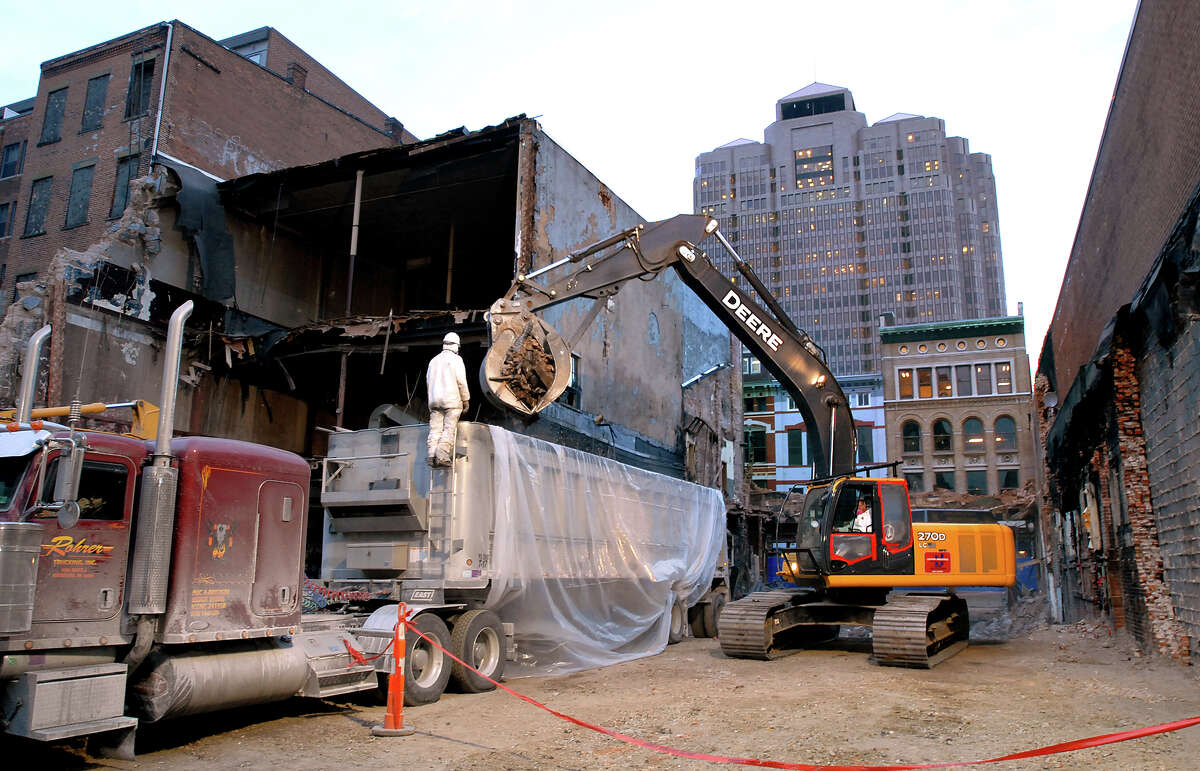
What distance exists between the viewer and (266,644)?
26.2 ft

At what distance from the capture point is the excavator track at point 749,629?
1293cm

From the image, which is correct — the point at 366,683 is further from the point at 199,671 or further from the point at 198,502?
the point at 198,502

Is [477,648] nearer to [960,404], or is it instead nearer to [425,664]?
[425,664]

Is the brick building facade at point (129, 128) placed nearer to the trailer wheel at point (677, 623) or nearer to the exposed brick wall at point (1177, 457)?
the trailer wheel at point (677, 623)

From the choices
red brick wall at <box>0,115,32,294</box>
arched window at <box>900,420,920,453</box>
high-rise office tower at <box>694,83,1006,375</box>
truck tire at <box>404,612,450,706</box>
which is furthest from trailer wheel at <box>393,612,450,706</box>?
high-rise office tower at <box>694,83,1006,375</box>

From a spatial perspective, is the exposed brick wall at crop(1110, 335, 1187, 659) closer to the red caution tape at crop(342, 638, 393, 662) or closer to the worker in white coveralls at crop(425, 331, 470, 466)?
the worker in white coveralls at crop(425, 331, 470, 466)

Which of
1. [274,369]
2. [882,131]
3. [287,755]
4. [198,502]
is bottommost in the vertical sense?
[287,755]

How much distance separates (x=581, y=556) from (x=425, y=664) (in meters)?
3.61

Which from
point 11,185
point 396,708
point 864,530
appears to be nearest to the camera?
point 396,708

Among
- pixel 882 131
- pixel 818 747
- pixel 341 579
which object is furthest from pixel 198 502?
pixel 882 131

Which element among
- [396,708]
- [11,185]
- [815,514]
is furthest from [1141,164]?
[11,185]

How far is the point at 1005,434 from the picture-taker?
5184 cm

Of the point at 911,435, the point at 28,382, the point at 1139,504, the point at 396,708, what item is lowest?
the point at 396,708

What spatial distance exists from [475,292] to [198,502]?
20453mm
